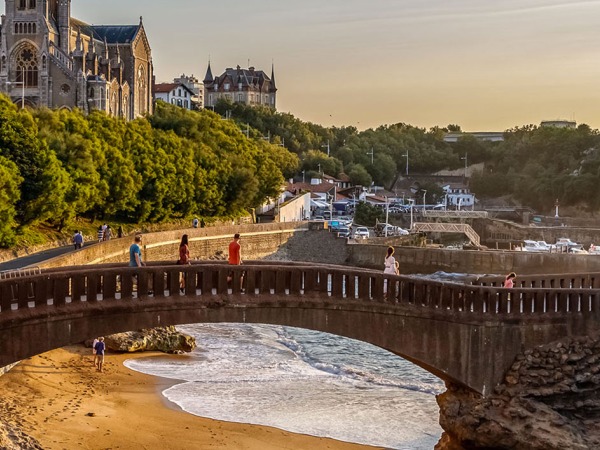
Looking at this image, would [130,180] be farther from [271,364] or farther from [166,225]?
[271,364]

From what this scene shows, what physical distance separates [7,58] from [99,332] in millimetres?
80789

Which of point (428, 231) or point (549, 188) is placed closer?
point (428, 231)

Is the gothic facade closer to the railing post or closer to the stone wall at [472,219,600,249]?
the stone wall at [472,219,600,249]

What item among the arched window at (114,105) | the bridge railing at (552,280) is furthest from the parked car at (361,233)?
the bridge railing at (552,280)

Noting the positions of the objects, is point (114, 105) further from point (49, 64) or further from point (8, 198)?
point (8, 198)

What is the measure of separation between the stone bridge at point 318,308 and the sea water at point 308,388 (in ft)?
15.7

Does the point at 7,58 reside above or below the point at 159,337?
above

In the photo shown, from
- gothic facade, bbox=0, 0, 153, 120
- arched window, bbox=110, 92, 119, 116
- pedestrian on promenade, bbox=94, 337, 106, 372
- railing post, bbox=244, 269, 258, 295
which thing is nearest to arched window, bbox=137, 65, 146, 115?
arched window, bbox=110, 92, 119, 116

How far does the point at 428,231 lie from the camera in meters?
102

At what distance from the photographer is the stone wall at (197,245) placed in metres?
46.8

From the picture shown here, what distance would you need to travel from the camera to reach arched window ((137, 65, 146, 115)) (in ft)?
371

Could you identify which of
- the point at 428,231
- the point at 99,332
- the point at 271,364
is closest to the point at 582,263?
the point at 428,231

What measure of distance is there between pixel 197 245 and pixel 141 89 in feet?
163

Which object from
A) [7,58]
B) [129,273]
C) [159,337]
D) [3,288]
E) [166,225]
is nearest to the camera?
[3,288]
